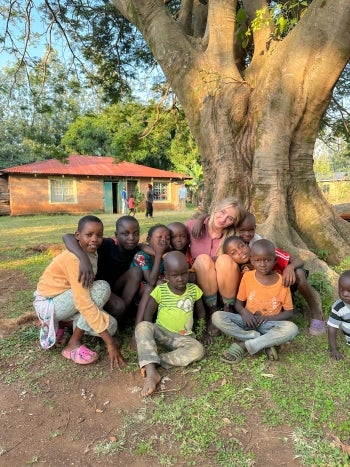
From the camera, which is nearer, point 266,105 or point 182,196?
point 266,105

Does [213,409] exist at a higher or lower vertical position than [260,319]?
lower

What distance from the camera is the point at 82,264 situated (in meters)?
2.95

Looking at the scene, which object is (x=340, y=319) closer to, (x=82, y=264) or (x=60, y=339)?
(x=82, y=264)

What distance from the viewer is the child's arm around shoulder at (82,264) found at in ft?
9.60

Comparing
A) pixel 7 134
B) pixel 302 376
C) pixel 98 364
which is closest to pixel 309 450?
pixel 302 376

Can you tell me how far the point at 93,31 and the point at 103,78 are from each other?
1166 mm

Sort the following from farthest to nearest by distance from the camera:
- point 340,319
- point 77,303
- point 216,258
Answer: point 216,258 → point 340,319 → point 77,303

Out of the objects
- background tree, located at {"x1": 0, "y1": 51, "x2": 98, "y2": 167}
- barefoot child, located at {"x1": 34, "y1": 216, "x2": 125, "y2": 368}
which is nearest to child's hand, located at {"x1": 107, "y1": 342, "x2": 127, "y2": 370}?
barefoot child, located at {"x1": 34, "y1": 216, "x2": 125, "y2": 368}

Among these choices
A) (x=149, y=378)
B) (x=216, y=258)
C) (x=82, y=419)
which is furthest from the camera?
(x=216, y=258)

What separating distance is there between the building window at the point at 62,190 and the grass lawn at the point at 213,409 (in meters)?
20.9

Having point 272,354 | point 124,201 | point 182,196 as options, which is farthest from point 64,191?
point 272,354

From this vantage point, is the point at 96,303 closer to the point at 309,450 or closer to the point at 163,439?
the point at 163,439

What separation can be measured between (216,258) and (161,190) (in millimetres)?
24272

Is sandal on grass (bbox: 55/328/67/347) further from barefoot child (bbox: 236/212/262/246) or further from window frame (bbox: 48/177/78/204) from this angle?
window frame (bbox: 48/177/78/204)
